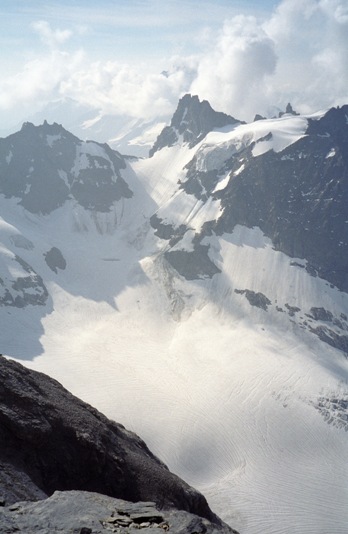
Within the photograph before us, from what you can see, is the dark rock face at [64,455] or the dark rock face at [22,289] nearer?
the dark rock face at [64,455]

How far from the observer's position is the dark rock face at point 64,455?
113 feet

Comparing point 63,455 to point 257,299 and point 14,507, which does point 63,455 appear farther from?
point 257,299

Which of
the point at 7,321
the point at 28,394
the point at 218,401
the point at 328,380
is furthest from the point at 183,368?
the point at 28,394

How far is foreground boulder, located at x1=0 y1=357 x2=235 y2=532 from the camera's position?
34.2m

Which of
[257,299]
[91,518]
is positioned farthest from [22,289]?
[91,518]

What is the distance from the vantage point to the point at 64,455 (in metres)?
36.9

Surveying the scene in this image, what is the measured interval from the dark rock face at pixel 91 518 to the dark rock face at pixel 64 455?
15.4ft

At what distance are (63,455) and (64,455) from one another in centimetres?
8

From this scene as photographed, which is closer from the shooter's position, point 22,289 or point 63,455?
point 63,455

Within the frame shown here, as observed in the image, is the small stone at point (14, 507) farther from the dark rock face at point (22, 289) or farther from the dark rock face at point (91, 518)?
the dark rock face at point (22, 289)

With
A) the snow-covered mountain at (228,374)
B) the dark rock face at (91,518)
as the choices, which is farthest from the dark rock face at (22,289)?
the dark rock face at (91,518)

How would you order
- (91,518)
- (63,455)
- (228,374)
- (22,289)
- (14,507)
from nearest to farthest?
(91,518) < (14,507) < (63,455) < (228,374) < (22,289)

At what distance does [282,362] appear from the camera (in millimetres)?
158000

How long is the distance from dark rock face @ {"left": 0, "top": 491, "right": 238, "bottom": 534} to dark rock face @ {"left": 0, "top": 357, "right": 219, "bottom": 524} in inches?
185
